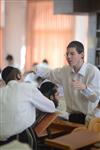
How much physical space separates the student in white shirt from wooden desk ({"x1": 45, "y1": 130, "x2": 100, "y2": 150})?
43 centimetres

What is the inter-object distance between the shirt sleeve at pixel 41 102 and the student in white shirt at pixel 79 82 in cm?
27

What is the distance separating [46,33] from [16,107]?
25.7ft

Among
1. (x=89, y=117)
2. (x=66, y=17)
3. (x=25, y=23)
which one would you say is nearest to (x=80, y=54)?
(x=89, y=117)

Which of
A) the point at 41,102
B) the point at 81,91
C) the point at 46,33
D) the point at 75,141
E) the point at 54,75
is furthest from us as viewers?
the point at 46,33

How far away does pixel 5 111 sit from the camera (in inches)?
104

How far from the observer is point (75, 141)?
2537 millimetres

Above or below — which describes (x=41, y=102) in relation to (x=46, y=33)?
below

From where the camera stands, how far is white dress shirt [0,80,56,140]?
2.63 metres

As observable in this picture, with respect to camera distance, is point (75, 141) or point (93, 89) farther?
point (93, 89)

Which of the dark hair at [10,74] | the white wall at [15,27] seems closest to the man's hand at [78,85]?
the dark hair at [10,74]

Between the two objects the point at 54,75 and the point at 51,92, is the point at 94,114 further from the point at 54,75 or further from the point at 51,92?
the point at 54,75

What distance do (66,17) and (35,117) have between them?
23.8 feet

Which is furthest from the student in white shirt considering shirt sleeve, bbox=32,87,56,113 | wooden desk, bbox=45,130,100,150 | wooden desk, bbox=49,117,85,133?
wooden desk, bbox=45,130,100,150

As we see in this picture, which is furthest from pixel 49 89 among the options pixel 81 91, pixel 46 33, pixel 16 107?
pixel 46 33
